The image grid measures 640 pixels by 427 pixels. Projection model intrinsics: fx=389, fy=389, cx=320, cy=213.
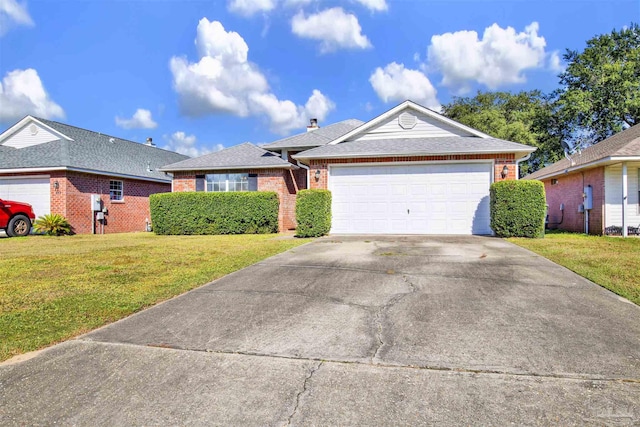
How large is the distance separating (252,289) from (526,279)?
4243 mm

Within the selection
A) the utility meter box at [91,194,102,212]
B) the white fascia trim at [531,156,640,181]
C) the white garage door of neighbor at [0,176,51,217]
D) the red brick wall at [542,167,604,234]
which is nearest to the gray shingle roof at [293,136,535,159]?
the white fascia trim at [531,156,640,181]

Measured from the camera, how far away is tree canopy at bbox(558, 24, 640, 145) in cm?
2669

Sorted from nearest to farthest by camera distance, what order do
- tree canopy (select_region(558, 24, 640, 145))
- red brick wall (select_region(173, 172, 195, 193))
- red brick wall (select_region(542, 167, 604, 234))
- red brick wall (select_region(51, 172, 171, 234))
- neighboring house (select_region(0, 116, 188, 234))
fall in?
1. red brick wall (select_region(542, 167, 604, 234))
2. red brick wall (select_region(51, 172, 171, 234))
3. neighboring house (select_region(0, 116, 188, 234))
4. red brick wall (select_region(173, 172, 195, 193))
5. tree canopy (select_region(558, 24, 640, 145))

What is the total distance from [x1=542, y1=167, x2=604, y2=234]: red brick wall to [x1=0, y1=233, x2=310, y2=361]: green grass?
442 inches

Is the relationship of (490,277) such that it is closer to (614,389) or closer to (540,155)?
(614,389)

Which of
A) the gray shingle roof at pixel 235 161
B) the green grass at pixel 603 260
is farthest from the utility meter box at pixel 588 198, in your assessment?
the gray shingle roof at pixel 235 161

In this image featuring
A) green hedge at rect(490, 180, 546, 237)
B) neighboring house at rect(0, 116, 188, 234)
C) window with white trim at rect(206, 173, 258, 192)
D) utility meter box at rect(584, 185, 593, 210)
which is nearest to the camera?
green hedge at rect(490, 180, 546, 237)

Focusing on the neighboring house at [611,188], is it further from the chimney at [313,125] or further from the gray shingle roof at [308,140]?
the chimney at [313,125]

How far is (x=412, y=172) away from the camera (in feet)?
44.3

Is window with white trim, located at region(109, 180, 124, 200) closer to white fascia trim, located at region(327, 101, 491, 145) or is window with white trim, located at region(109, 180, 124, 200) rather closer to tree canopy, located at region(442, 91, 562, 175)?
white fascia trim, located at region(327, 101, 491, 145)

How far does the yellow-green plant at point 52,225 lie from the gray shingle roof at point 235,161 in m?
4.64

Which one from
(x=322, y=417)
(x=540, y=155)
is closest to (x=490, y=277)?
(x=322, y=417)

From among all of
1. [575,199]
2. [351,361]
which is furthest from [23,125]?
[575,199]

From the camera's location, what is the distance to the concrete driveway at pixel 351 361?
2.49 metres
